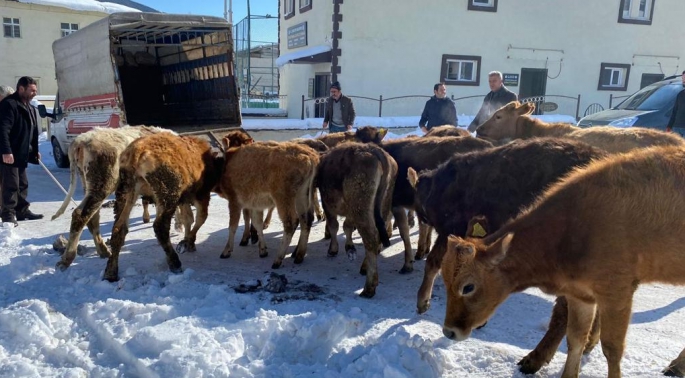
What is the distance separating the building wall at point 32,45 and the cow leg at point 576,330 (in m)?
40.6

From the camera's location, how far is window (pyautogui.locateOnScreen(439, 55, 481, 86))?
75.0 ft

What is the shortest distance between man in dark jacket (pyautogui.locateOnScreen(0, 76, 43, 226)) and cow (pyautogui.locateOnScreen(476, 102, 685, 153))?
7771 millimetres

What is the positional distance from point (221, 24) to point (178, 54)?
3418 mm

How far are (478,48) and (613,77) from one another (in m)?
7.89

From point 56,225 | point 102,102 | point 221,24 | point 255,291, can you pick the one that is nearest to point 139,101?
point 102,102

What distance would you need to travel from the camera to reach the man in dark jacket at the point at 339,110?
11.1m

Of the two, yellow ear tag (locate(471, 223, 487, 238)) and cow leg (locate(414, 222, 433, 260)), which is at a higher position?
yellow ear tag (locate(471, 223, 487, 238))

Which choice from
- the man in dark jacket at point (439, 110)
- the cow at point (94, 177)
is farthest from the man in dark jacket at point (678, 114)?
the cow at point (94, 177)

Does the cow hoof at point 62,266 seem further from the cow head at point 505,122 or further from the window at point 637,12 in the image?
the window at point 637,12

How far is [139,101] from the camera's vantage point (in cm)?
1455

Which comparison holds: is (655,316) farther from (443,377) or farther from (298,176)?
(298,176)

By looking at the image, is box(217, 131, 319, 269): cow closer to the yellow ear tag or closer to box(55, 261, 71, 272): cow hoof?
box(55, 261, 71, 272): cow hoof

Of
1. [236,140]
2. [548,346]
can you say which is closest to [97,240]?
[236,140]

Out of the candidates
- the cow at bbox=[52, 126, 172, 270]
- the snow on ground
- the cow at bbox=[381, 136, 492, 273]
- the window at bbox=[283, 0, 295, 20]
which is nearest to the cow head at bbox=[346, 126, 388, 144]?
the cow at bbox=[381, 136, 492, 273]
